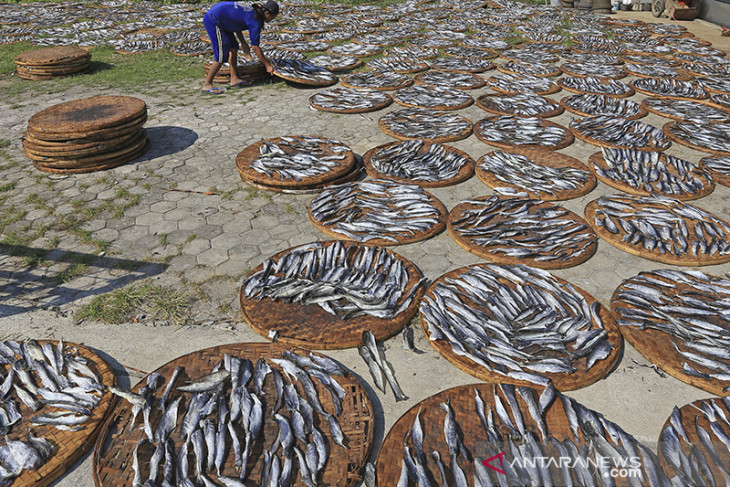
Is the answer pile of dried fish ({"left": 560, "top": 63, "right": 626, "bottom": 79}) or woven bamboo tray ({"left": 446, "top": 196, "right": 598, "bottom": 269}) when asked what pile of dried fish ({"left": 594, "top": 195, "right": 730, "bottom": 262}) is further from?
pile of dried fish ({"left": 560, "top": 63, "right": 626, "bottom": 79})

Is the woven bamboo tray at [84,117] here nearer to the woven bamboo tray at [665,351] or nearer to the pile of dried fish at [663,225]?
the pile of dried fish at [663,225]

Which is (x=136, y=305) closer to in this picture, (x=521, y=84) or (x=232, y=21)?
(x=232, y=21)

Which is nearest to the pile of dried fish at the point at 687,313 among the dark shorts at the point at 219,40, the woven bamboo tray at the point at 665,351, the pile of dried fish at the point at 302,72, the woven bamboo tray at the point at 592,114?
the woven bamboo tray at the point at 665,351

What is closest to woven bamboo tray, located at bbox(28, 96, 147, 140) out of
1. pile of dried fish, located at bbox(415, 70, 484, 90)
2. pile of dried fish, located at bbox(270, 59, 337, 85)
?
pile of dried fish, located at bbox(270, 59, 337, 85)

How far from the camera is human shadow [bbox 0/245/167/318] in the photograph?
4.46 m

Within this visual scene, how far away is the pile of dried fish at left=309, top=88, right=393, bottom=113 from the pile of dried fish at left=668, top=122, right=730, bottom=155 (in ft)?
18.2

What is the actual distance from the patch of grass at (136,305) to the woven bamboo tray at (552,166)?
4.45m

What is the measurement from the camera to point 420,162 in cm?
695

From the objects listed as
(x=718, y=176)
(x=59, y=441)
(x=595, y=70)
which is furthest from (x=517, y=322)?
(x=595, y=70)

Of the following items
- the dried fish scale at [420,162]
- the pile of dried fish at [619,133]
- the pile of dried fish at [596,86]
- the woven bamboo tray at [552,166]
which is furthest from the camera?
the pile of dried fish at [596,86]

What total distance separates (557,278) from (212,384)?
11.3ft

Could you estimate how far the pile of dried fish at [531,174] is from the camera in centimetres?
623

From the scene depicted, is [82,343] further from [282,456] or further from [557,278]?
[557,278]

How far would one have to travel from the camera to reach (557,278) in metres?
4.54
